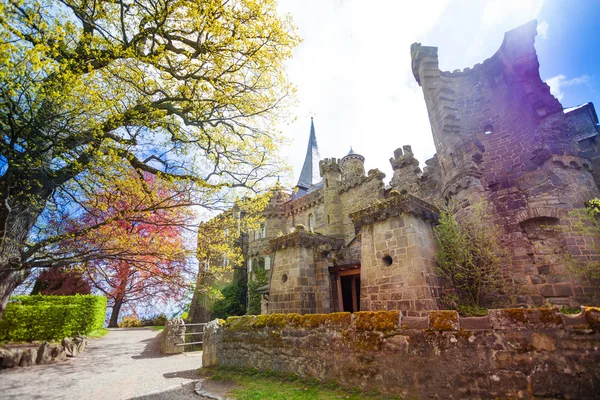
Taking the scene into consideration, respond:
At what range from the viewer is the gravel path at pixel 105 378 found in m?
5.53

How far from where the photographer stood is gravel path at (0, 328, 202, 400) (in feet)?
18.1

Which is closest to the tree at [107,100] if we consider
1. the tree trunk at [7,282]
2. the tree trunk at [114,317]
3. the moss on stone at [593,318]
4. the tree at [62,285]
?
the tree trunk at [7,282]

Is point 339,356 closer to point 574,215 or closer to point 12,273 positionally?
point 12,273

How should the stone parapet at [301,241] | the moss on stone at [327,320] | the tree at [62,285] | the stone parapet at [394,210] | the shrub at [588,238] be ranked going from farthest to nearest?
the tree at [62,285]
the stone parapet at [301,241]
the shrub at [588,238]
the stone parapet at [394,210]
the moss on stone at [327,320]

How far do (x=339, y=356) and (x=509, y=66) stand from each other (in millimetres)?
14082

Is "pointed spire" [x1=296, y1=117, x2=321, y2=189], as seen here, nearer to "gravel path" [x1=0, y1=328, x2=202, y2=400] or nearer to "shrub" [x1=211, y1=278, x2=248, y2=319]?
"shrub" [x1=211, y1=278, x2=248, y2=319]

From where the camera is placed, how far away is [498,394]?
10.3ft

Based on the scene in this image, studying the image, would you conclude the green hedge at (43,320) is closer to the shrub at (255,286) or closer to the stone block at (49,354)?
the stone block at (49,354)

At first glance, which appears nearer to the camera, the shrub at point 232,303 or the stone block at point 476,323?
the stone block at point 476,323

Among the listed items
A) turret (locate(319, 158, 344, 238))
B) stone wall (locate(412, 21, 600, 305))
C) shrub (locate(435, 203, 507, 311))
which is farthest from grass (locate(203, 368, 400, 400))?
turret (locate(319, 158, 344, 238))

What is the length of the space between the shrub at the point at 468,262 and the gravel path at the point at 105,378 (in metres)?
6.74

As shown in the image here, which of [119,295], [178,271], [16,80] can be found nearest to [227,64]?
[16,80]

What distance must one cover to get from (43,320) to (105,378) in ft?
21.1

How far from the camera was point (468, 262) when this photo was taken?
7.25 meters
